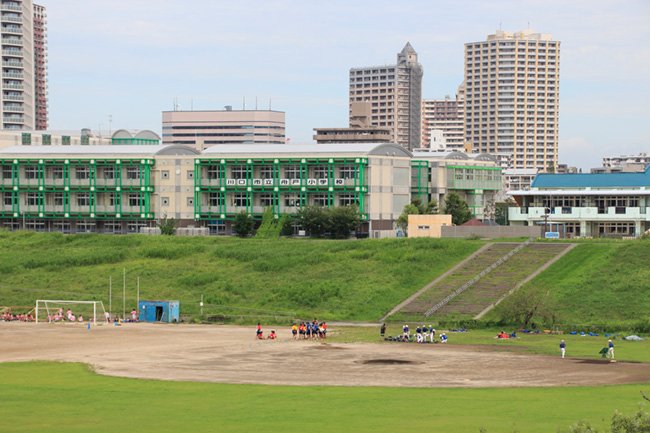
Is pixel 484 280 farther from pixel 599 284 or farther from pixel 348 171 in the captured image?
pixel 348 171

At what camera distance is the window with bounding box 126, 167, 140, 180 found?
15950 centimetres

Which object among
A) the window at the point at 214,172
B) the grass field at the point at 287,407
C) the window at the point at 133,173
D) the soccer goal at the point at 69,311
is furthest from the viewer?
the window at the point at 133,173

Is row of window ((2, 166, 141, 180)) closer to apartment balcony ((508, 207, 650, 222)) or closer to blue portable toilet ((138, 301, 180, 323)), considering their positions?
apartment balcony ((508, 207, 650, 222))

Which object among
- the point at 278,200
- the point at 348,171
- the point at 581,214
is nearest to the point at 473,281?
the point at 581,214

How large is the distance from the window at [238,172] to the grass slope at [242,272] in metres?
18.4

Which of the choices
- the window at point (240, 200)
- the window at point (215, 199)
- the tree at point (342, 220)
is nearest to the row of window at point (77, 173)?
the window at point (215, 199)

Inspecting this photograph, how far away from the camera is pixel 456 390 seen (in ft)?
199

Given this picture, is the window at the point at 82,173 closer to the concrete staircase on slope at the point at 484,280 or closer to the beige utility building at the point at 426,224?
the beige utility building at the point at 426,224

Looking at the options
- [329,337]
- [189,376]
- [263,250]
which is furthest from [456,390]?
[263,250]

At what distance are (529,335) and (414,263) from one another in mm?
29046

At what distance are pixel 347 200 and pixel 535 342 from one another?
70318 millimetres

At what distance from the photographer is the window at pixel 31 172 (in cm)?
16312

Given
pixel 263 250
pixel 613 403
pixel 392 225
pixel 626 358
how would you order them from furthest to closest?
pixel 392 225
pixel 263 250
pixel 626 358
pixel 613 403

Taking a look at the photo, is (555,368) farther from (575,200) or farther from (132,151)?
(132,151)
